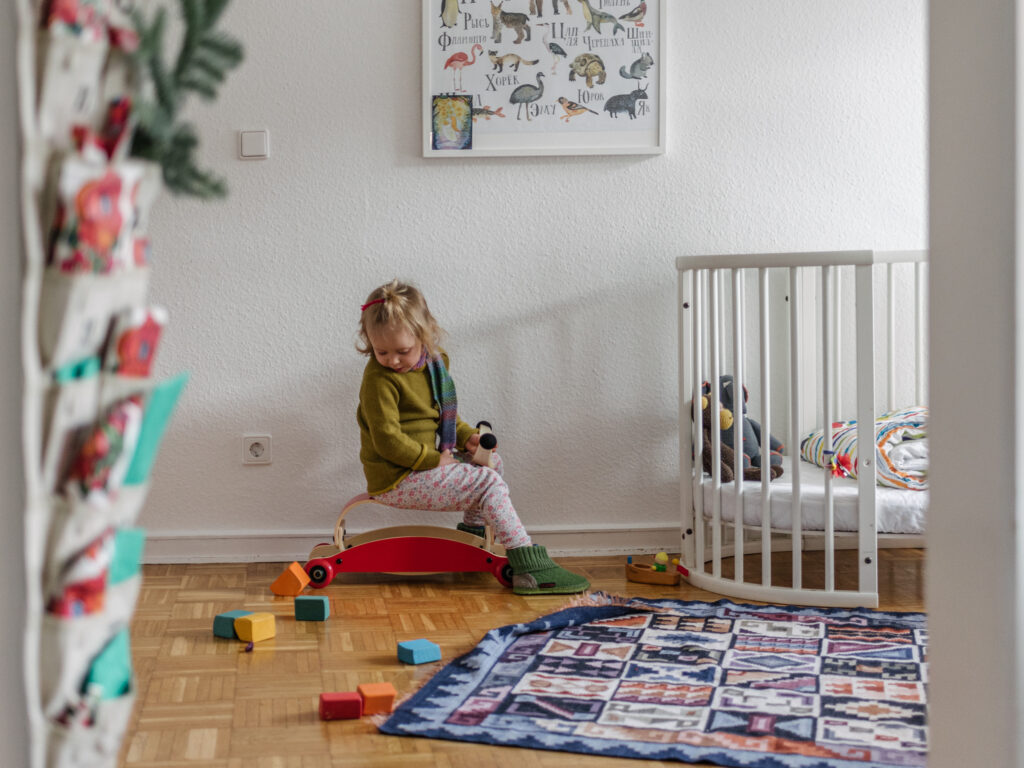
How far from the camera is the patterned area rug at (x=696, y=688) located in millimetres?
1488

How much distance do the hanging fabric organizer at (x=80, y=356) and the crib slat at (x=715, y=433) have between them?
1.91 meters

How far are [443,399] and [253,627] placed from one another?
862 mm

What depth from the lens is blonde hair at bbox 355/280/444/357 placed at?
8.46 feet

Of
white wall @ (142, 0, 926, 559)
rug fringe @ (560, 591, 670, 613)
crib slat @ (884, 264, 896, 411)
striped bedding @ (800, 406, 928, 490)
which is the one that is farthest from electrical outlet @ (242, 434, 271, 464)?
crib slat @ (884, 264, 896, 411)

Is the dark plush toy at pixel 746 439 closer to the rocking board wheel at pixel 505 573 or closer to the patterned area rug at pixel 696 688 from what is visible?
the patterned area rug at pixel 696 688

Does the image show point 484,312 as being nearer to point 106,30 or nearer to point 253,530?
point 253,530

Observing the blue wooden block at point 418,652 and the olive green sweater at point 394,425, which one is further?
the olive green sweater at point 394,425

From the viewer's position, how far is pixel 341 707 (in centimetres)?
160

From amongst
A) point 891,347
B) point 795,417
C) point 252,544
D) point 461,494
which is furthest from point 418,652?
point 891,347

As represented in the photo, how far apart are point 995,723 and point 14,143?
0.96m

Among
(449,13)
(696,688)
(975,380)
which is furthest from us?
(449,13)

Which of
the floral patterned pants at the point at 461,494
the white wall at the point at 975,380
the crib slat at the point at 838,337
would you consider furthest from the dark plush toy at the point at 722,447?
the white wall at the point at 975,380

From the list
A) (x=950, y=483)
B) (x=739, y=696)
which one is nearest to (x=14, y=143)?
(x=950, y=483)

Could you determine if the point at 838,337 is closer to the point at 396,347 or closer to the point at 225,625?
the point at 396,347
